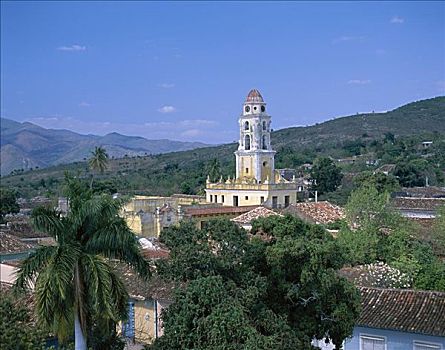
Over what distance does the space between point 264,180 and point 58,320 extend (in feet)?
141

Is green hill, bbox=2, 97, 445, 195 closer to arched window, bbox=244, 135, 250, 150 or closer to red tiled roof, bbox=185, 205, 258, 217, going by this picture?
arched window, bbox=244, 135, 250, 150

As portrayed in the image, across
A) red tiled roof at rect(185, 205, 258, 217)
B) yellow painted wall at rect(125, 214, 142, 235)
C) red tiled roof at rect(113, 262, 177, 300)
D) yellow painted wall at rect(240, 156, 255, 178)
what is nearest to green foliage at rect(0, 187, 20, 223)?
yellow painted wall at rect(125, 214, 142, 235)

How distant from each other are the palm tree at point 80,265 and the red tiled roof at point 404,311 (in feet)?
27.0

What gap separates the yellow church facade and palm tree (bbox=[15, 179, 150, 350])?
3973 centimetres

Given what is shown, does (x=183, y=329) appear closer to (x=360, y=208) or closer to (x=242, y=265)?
(x=242, y=265)

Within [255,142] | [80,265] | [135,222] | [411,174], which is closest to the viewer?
[80,265]

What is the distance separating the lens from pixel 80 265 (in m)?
12.0

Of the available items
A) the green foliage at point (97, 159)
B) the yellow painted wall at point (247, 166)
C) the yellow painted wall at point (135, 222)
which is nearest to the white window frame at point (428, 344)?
the yellow painted wall at point (135, 222)

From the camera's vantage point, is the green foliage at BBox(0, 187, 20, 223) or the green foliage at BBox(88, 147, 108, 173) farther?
the green foliage at BBox(88, 147, 108, 173)

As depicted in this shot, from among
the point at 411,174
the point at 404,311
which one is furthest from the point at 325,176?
the point at 404,311

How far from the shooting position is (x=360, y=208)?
30.5 m

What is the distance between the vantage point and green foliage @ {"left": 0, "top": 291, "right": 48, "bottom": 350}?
1235 centimetres

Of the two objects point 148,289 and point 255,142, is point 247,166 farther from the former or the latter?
point 148,289

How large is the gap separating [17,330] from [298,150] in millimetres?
101007
